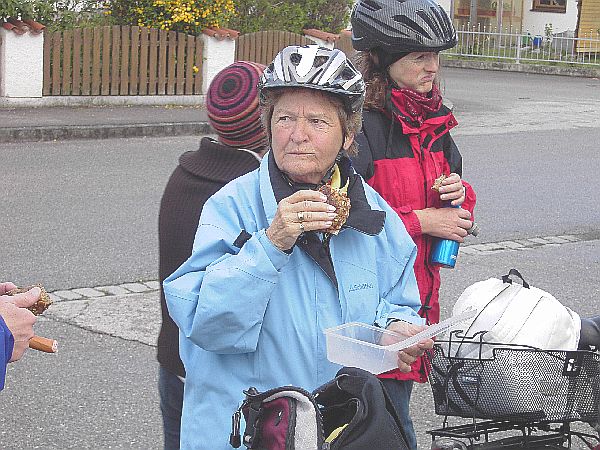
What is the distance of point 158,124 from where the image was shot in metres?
15.8

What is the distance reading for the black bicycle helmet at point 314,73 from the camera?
2840mm

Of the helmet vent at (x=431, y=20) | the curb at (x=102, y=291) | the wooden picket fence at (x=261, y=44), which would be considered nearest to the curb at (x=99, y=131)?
the wooden picket fence at (x=261, y=44)

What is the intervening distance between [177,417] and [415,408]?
243cm

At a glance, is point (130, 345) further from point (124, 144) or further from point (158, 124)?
point (158, 124)

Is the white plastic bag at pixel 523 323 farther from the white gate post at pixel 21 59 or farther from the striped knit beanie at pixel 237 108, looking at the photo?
the white gate post at pixel 21 59

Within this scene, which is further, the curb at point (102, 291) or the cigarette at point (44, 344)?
the curb at point (102, 291)

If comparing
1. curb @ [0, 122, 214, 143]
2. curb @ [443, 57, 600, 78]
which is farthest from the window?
curb @ [0, 122, 214, 143]

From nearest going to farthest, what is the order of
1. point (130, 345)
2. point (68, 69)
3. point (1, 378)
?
point (1, 378), point (130, 345), point (68, 69)

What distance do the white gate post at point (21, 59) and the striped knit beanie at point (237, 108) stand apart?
1338 centimetres

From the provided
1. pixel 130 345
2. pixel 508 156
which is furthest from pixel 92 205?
pixel 508 156

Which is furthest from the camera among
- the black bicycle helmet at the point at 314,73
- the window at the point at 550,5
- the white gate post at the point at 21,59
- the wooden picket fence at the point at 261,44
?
the window at the point at 550,5

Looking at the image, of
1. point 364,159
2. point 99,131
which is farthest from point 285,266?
point 99,131

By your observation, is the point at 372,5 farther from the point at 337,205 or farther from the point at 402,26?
the point at 337,205

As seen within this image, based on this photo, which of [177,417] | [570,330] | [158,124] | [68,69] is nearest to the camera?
[570,330]
